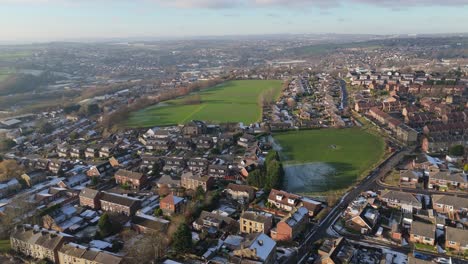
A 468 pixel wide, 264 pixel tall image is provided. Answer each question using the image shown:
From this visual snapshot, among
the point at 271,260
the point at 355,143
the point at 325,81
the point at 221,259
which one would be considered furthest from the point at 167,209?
the point at 325,81

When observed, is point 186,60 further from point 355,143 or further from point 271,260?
point 271,260

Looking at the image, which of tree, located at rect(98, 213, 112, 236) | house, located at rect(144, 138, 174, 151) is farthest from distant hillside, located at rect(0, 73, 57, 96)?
tree, located at rect(98, 213, 112, 236)

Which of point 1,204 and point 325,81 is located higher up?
point 325,81

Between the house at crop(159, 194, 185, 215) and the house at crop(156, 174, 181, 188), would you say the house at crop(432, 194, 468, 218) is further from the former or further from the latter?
the house at crop(156, 174, 181, 188)

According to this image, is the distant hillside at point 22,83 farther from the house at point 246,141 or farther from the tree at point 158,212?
the tree at point 158,212

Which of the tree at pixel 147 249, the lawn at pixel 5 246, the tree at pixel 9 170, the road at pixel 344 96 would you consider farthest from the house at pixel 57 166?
the road at pixel 344 96

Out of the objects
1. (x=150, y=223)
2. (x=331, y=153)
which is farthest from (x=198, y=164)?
(x=331, y=153)
